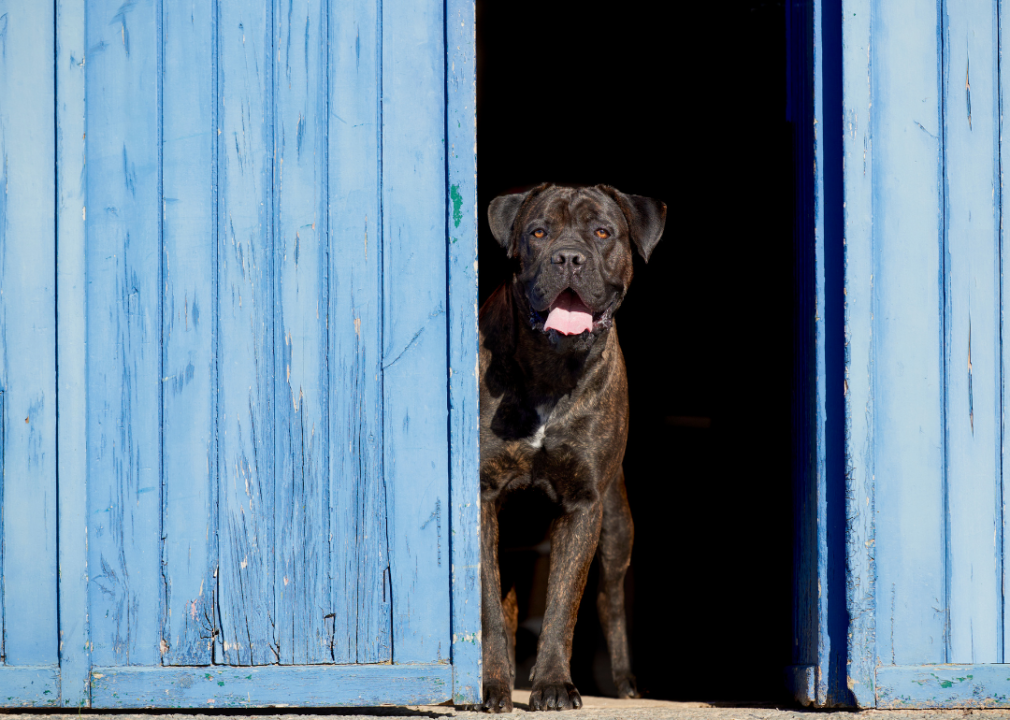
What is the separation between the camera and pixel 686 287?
22.1 ft

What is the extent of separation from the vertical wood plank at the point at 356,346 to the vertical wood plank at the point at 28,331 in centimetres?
89

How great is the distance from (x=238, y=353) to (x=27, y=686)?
1.23 m

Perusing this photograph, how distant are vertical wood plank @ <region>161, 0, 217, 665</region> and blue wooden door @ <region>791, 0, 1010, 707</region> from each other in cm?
200

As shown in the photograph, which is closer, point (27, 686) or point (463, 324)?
point (27, 686)

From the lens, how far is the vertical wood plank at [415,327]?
3439 mm

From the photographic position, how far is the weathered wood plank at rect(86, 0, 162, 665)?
3393 millimetres

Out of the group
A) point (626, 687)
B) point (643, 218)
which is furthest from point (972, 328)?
point (626, 687)

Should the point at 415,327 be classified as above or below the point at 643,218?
below

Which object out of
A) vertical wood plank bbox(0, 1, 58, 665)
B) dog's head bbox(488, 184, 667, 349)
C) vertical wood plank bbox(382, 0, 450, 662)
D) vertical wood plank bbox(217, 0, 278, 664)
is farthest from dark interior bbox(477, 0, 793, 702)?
vertical wood plank bbox(0, 1, 58, 665)

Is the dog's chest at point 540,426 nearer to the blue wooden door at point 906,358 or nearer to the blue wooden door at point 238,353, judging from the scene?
the blue wooden door at point 238,353

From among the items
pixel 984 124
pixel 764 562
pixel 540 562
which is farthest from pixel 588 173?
pixel 984 124

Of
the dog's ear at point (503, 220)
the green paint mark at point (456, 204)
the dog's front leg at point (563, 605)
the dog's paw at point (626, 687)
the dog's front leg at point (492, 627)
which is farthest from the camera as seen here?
the dog's paw at point (626, 687)

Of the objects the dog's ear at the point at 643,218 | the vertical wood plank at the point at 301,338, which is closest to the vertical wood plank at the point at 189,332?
the vertical wood plank at the point at 301,338

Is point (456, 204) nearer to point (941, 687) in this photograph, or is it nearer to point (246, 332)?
point (246, 332)
